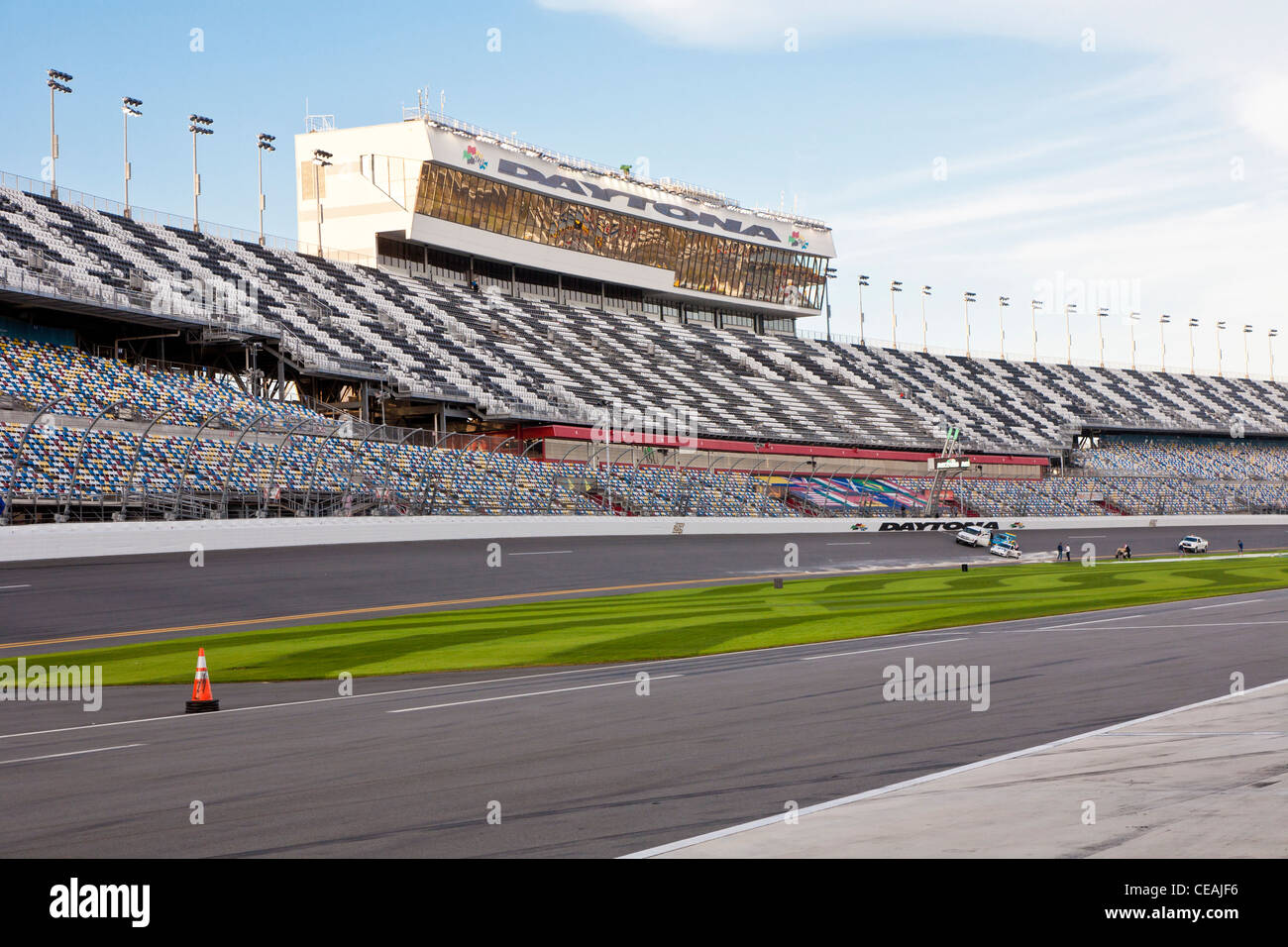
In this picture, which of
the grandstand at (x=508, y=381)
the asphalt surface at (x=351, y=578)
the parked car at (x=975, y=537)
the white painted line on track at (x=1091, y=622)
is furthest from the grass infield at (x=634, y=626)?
the parked car at (x=975, y=537)

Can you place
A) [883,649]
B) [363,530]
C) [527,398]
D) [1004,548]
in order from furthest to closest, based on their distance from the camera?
[527,398] → [1004,548] → [363,530] → [883,649]

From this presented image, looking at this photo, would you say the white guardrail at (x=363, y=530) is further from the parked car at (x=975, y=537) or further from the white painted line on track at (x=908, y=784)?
the white painted line on track at (x=908, y=784)

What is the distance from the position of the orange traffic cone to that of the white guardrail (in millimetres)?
→ 20199

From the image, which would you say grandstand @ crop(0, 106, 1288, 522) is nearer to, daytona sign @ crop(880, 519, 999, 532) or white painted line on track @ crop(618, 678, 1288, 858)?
daytona sign @ crop(880, 519, 999, 532)

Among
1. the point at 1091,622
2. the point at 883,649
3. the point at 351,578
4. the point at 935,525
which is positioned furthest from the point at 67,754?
the point at 935,525

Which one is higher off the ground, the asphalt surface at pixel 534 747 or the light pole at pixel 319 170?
the light pole at pixel 319 170

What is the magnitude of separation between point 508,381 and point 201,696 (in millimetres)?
48093

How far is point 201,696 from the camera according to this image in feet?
44.4

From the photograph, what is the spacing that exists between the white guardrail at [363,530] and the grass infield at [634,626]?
10303 mm

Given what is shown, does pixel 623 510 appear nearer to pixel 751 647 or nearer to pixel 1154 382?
pixel 751 647

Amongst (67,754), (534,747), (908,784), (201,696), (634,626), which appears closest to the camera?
(908,784)

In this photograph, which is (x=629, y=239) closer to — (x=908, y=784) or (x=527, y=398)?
(x=527, y=398)

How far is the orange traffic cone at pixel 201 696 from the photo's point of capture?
13406 mm
